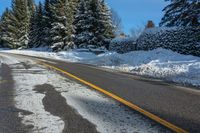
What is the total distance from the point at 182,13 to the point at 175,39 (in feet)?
19.4

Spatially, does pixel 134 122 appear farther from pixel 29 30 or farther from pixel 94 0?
pixel 29 30

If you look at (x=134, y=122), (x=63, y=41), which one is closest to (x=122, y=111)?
(x=134, y=122)

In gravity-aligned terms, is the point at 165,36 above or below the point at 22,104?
above

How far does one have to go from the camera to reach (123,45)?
3089 cm

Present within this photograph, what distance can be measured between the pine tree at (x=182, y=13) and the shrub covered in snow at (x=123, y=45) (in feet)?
13.8

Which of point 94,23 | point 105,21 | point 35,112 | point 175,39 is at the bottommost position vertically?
point 35,112

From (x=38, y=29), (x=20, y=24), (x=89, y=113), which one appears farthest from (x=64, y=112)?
(x=20, y=24)

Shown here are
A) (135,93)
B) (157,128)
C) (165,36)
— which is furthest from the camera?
(165,36)

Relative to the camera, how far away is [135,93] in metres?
8.06

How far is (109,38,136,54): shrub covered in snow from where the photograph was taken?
2923 centimetres

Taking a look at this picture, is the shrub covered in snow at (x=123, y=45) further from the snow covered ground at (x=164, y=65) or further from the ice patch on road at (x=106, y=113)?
the ice patch on road at (x=106, y=113)

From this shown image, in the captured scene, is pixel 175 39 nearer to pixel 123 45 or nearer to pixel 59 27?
pixel 123 45

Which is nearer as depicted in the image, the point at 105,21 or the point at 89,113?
the point at 89,113

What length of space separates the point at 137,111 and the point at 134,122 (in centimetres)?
79
